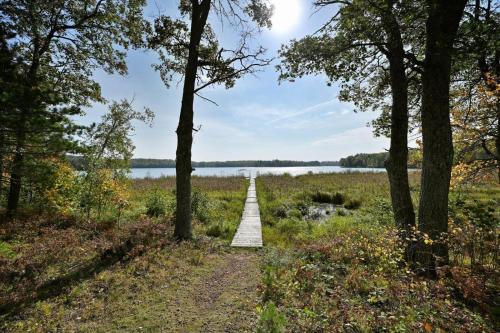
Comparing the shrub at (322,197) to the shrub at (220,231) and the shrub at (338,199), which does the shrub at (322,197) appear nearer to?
the shrub at (338,199)

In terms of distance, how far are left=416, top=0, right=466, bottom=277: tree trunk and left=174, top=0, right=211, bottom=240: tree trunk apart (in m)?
6.17

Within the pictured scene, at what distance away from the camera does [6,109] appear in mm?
4797

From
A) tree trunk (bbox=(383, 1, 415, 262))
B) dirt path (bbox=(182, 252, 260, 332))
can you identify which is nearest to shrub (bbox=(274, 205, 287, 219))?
dirt path (bbox=(182, 252, 260, 332))

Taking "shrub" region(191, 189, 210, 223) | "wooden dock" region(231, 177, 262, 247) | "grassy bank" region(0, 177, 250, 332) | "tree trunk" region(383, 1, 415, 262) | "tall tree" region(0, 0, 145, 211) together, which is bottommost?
"wooden dock" region(231, 177, 262, 247)

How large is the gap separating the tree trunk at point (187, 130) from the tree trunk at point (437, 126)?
6.17 metres

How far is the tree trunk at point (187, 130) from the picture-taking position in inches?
336

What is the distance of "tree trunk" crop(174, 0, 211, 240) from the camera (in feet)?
28.0

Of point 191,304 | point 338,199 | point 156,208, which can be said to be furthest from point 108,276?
point 338,199

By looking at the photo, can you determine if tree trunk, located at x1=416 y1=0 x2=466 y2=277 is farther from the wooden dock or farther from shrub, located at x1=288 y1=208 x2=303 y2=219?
shrub, located at x1=288 y1=208 x2=303 y2=219

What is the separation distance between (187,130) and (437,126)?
639cm

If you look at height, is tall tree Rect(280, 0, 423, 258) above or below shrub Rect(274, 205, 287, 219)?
above

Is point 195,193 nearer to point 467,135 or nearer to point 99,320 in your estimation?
point 99,320

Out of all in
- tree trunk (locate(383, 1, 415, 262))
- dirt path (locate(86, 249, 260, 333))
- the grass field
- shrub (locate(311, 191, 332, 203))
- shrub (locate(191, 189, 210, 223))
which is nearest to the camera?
the grass field

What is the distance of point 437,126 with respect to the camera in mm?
5094
